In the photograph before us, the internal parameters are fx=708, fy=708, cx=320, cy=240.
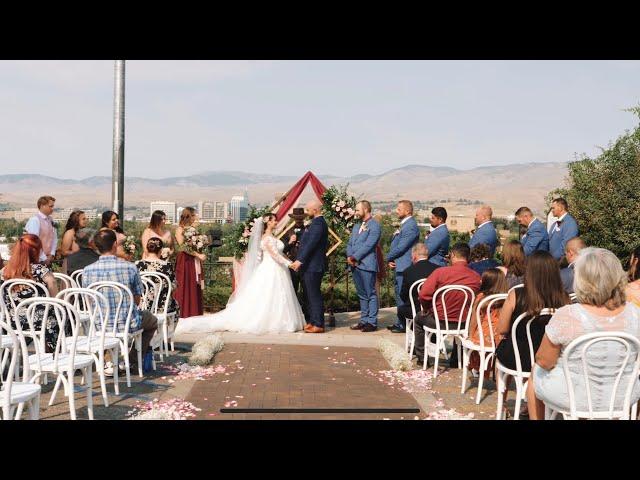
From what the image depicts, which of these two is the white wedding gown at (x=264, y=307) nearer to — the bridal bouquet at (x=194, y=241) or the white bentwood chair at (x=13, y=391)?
the bridal bouquet at (x=194, y=241)

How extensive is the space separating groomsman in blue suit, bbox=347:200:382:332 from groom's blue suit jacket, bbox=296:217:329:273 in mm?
479

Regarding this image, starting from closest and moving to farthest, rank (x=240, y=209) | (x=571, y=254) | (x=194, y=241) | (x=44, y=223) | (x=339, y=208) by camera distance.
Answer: (x=571, y=254) → (x=44, y=223) → (x=194, y=241) → (x=339, y=208) → (x=240, y=209)

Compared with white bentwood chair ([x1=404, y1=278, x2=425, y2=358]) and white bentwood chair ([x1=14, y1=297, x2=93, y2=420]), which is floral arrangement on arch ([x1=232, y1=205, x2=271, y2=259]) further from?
white bentwood chair ([x1=14, y1=297, x2=93, y2=420])

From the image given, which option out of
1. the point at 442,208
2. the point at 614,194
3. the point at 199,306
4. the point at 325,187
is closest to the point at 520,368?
the point at 442,208

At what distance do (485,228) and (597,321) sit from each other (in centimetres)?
612

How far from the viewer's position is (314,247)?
34.4 ft

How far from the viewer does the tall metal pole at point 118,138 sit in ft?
37.1

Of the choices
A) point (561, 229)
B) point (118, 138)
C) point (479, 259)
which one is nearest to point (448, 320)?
point (479, 259)

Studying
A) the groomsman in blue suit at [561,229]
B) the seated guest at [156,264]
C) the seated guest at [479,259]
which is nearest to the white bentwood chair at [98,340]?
the seated guest at [156,264]

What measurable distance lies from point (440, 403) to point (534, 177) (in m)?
56.8

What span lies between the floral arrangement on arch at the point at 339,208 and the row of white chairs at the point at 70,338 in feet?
12.5

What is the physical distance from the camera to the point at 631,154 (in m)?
24.8

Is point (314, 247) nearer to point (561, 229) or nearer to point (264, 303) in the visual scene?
point (264, 303)

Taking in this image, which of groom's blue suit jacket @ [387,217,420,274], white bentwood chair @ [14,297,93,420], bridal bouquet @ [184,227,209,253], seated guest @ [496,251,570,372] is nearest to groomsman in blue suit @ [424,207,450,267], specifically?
groom's blue suit jacket @ [387,217,420,274]
